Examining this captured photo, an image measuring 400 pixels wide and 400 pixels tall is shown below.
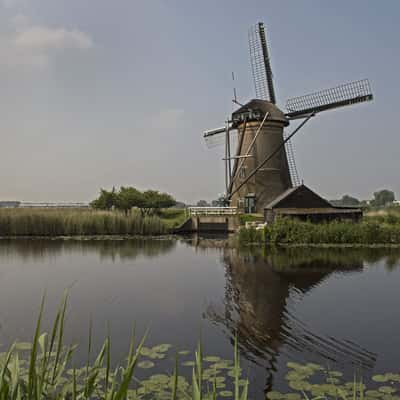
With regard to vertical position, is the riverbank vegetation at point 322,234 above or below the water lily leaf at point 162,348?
above

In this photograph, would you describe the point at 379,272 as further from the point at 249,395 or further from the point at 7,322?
the point at 7,322

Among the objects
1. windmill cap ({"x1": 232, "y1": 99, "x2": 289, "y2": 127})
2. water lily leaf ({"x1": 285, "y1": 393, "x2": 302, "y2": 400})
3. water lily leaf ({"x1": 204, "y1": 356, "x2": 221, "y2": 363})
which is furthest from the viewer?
windmill cap ({"x1": 232, "y1": 99, "x2": 289, "y2": 127})

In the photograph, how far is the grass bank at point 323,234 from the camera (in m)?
16.3

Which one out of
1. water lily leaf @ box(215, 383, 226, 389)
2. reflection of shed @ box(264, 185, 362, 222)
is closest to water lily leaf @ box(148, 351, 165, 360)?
water lily leaf @ box(215, 383, 226, 389)

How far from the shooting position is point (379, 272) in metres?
10.7

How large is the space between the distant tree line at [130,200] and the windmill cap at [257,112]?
11.2 m

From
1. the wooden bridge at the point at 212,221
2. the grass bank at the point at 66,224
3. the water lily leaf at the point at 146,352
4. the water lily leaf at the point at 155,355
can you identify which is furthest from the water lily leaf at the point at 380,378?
the wooden bridge at the point at 212,221

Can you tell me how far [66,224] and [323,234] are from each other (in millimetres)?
12731

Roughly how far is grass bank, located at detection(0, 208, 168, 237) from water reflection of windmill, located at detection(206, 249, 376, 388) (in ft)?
36.1

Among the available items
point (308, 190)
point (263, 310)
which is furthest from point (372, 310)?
point (308, 190)

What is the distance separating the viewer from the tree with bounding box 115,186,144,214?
3225 centimetres

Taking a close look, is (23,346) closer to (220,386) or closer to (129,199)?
(220,386)

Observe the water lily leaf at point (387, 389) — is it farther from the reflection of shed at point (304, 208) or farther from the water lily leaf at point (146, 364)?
the reflection of shed at point (304, 208)

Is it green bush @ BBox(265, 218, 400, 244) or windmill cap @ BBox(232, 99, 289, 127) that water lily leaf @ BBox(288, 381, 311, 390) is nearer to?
green bush @ BBox(265, 218, 400, 244)
